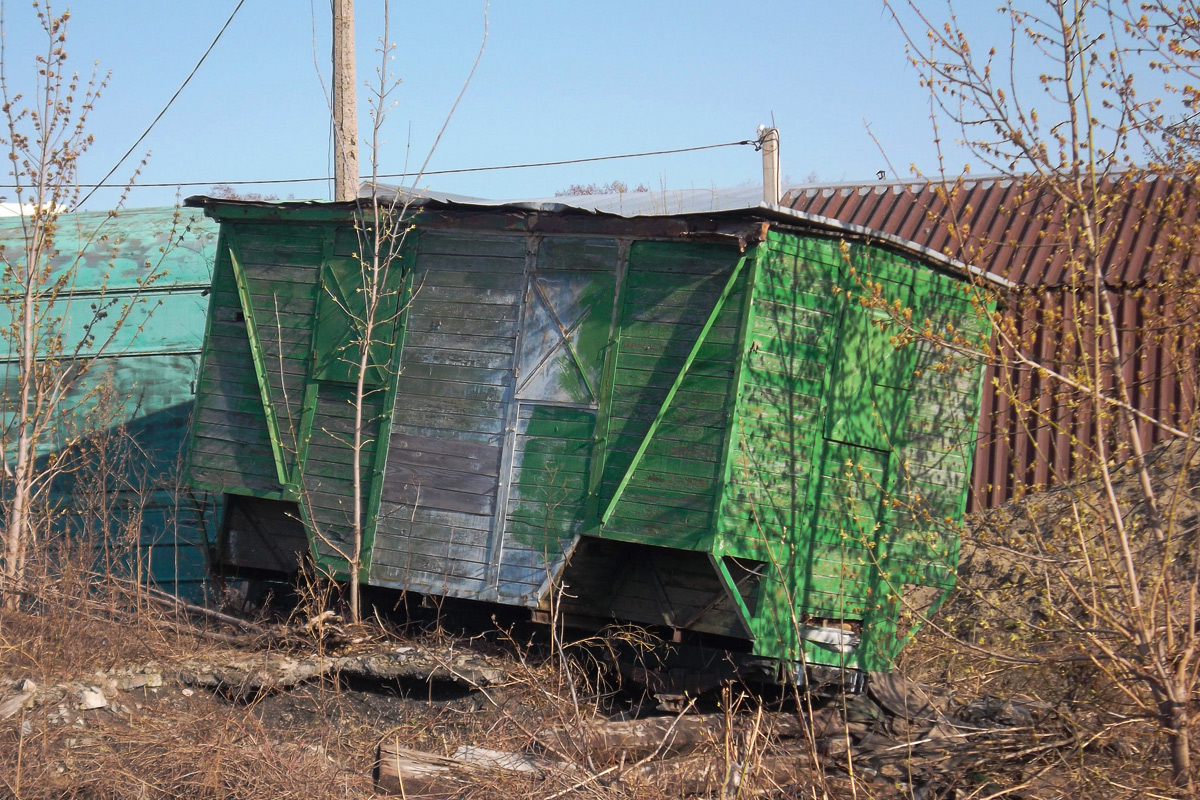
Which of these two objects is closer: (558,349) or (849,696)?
(849,696)

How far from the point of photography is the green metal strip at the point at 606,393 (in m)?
7.59

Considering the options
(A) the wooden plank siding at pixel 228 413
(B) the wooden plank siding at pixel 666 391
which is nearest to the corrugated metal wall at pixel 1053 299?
(B) the wooden plank siding at pixel 666 391

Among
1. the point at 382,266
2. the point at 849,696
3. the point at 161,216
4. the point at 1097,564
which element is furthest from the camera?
the point at 161,216

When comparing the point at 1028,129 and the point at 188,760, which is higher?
the point at 1028,129

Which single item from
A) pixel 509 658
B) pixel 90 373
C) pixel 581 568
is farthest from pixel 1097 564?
pixel 90 373

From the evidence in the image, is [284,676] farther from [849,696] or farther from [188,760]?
[849,696]

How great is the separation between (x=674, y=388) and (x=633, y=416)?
0.42m

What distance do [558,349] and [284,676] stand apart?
3.24 meters

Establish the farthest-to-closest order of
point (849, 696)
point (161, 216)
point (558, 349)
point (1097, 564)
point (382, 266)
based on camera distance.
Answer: point (161, 216) → point (382, 266) → point (558, 349) → point (849, 696) → point (1097, 564)

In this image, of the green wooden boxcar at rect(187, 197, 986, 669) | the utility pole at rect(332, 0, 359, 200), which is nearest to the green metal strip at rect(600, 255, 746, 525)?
the green wooden boxcar at rect(187, 197, 986, 669)

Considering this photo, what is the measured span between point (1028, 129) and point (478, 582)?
200 inches

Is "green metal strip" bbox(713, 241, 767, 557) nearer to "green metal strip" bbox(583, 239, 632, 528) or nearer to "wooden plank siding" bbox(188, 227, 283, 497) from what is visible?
"green metal strip" bbox(583, 239, 632, 528)

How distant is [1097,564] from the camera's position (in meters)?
5.57

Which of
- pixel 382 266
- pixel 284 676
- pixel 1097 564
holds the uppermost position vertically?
pixel 382 266
